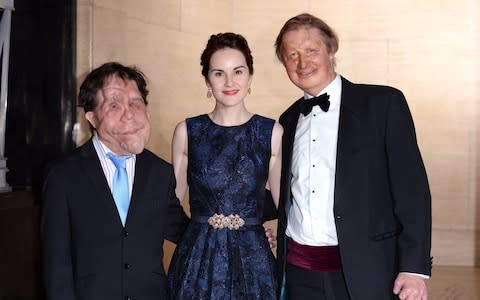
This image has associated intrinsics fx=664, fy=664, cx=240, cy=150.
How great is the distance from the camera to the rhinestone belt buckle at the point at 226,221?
2.96 m

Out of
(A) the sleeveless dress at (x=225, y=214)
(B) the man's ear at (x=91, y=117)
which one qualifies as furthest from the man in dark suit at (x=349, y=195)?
(B) the man's ear at (x=91, y=117)

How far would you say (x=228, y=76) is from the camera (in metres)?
3.01

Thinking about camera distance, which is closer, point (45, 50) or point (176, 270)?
point (176, 270)

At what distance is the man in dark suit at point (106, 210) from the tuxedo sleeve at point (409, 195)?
961 millimetres

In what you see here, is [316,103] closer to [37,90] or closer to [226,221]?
[226,221]

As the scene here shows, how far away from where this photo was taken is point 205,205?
3.01 meters

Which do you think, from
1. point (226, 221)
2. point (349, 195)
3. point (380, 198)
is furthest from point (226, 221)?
point (380, 198)

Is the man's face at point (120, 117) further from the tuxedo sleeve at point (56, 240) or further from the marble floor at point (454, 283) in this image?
the marble floor at point (454, 283)

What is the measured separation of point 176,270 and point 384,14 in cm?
492

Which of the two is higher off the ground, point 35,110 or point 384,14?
point 384,14

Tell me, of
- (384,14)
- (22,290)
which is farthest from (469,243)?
(22,290)

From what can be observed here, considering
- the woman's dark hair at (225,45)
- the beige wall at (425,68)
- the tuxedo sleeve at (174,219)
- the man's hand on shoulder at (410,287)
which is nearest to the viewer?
the man's hand on shoulder at (410,287)

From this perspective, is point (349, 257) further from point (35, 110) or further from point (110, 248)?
point (35, 110)

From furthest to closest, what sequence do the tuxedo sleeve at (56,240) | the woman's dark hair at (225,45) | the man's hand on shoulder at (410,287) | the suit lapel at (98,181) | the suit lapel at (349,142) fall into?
1. the woman's dark hair at (225,45)
2. the suit lapel at (349,142)
3. the man's hand on shoulder at (410,287)
4. the suit lapel at (98,181)
5. the tuxedo sleeve at (56,240)
